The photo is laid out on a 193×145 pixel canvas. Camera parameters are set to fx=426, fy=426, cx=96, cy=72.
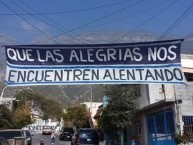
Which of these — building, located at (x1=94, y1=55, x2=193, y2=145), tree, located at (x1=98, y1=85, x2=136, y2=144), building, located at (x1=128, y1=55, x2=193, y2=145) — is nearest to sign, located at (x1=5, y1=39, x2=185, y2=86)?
building, located at (x1=94, y1=55, x2=193, y2=145)

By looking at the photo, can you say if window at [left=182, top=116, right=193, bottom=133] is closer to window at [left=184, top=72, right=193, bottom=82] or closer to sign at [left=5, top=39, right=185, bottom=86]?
window at [left=184, top=72, right=193, bottom=82]

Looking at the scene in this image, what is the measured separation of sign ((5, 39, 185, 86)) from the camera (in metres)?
15.5

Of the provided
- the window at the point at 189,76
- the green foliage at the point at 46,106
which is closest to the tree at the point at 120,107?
the window at the point at 189,76

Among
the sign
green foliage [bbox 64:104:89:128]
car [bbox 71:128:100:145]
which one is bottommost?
car [bbox 71:128:100:145]

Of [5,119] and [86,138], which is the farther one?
[5,119]

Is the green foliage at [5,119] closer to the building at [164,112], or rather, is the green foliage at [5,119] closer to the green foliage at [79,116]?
the building at [164,112]

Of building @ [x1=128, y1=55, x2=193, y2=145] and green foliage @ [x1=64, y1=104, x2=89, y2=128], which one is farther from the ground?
green foliage @ [x1=64, y1=104, x2=89, y2=128]

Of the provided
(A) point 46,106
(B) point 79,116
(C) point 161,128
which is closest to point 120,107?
(C) point 161,128

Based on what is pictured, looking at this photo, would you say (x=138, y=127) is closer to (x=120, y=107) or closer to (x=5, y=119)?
(x=120, y=107)

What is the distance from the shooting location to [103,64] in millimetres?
15625

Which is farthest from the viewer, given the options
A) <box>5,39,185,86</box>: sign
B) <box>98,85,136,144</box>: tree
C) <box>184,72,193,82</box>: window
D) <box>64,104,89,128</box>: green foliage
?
<box>64,104,89,128</box>: green foliage

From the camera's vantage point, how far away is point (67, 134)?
57.1m

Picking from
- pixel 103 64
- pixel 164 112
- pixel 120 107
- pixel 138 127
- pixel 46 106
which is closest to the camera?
pixel 103 64

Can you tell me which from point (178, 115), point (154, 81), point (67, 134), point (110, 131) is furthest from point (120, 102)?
point (67, 134)
